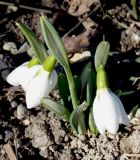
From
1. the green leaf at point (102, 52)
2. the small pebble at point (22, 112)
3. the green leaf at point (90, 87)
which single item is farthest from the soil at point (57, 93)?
the green leaf at point (102, 52)

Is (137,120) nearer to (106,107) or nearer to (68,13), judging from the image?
(106,107)

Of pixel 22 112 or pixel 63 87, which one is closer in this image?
pixel 63 87

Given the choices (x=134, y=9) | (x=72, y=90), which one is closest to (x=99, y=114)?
(x=72, y=90)

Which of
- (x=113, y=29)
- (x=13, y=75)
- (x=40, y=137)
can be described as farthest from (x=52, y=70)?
(x=113, y=29)

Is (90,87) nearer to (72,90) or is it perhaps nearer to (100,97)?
(72,90)

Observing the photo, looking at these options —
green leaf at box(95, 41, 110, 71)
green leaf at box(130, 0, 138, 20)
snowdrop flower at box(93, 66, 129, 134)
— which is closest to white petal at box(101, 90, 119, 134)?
snowdrop flower at box(93, 66, 129, 134)
